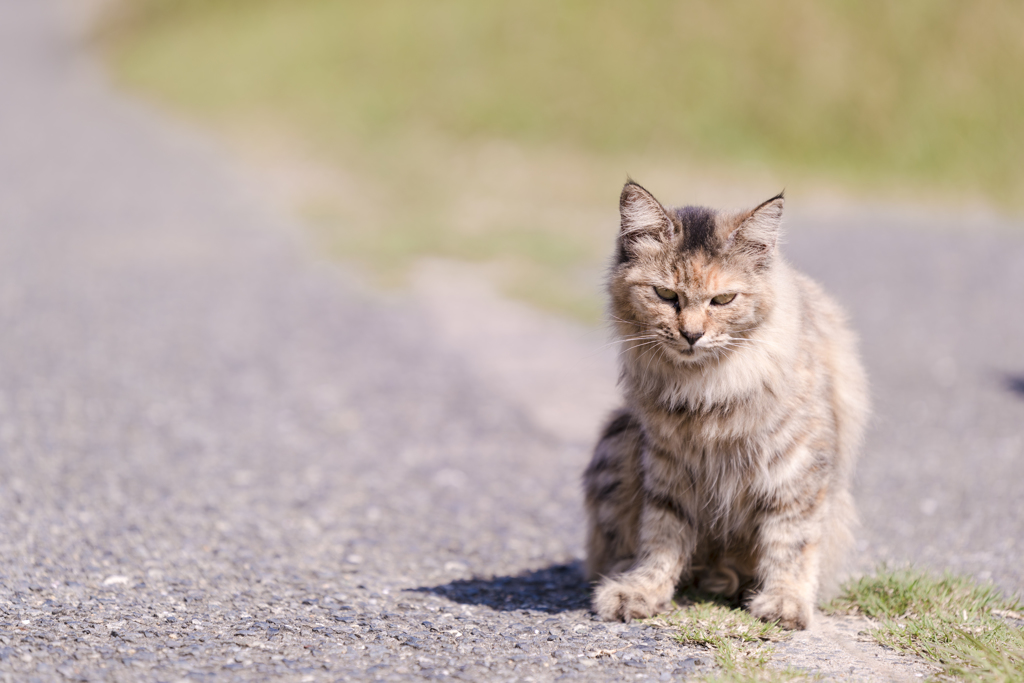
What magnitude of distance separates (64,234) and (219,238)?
180cm

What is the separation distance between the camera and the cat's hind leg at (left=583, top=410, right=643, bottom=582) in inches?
156

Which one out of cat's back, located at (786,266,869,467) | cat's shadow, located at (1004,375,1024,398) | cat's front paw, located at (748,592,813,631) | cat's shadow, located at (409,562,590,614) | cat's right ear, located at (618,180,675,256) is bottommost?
cat's shadow, located at (409,562,590,614)

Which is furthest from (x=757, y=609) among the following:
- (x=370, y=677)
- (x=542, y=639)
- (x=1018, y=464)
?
(x=1018, y=464)

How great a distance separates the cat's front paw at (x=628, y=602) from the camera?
11.9 ft

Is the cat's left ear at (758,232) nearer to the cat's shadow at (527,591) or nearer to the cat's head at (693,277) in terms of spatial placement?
the cat's head at (693,277)

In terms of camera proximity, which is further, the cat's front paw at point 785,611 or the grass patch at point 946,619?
the cat's front paw at point 785,611

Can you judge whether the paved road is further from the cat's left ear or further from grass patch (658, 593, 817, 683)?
the cat's left ear

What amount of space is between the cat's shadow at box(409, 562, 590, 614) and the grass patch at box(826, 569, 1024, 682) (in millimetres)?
1081

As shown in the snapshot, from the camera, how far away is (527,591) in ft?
14.0

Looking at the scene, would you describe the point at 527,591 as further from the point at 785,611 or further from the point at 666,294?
the point at 666,294

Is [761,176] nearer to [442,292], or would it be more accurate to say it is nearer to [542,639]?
[442,292]

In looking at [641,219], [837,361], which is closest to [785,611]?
[837,361]

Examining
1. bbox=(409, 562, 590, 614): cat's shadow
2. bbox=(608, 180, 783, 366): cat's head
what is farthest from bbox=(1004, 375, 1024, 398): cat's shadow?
bbox=(608, 180, 783, 366): cat's head

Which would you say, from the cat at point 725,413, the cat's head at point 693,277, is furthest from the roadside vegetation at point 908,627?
the cat's head at point 693,277
